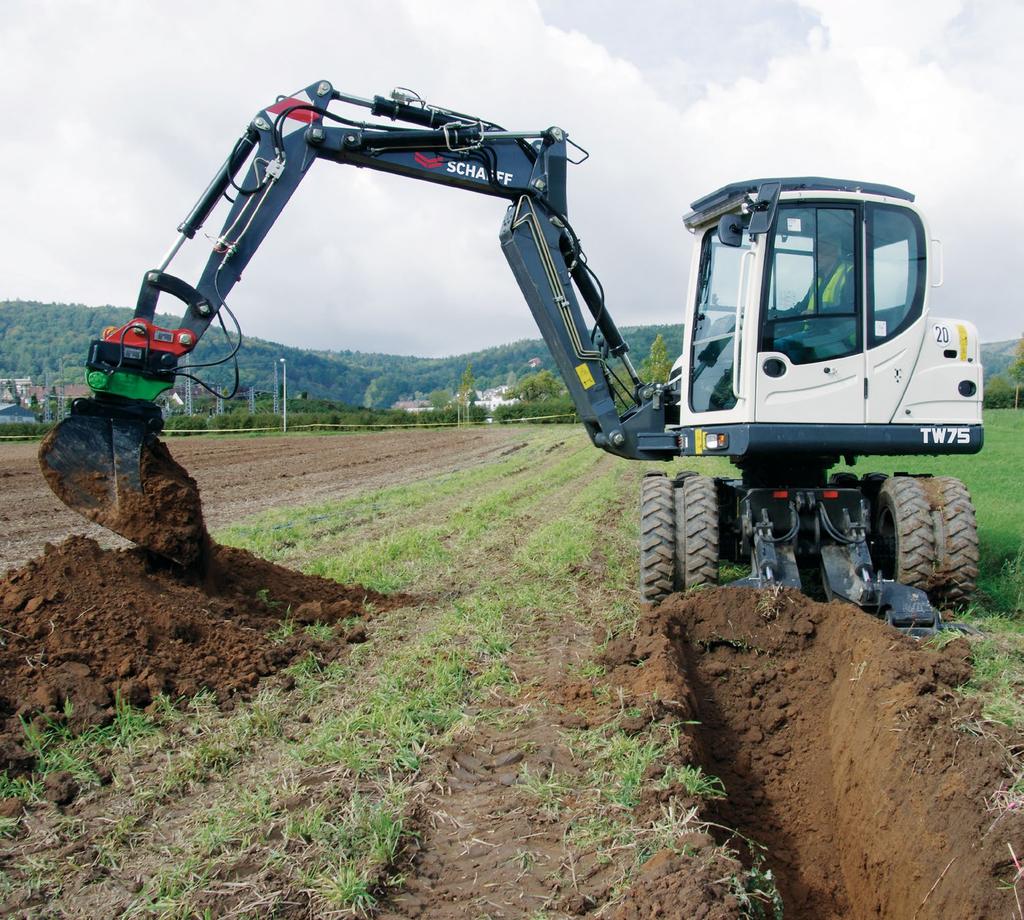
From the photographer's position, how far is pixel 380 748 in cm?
385

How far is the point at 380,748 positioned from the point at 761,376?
3841 mm

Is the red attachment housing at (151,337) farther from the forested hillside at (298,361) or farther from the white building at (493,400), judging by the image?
the forested hillside at (298,361)

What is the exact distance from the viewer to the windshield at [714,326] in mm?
6387

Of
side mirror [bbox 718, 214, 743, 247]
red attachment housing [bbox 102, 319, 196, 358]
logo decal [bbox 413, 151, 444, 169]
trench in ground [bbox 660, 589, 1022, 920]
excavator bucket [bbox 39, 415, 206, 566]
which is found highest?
logo decal [bbox 413, 151, 444, 169]

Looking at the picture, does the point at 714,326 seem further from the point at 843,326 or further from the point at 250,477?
the point at 250,477

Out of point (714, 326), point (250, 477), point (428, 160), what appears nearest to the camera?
point (714, 326)

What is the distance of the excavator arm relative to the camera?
18.5 feet

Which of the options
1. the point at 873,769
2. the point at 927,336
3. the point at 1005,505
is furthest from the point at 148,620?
the point at 1005,505

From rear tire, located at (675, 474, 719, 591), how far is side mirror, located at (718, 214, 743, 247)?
1.85 meters

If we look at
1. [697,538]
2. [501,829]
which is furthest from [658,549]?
[501,829]

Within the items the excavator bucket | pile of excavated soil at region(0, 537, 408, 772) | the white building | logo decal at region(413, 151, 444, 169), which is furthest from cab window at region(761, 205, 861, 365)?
the white building

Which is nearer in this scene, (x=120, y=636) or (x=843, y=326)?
(x=120, y=636)

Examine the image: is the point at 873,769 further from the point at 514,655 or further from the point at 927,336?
the point at 927,336

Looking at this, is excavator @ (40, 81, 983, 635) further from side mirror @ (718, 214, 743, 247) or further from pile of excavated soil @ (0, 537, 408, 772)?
pile of excavated soil @ (0, 537, 408, 772)
